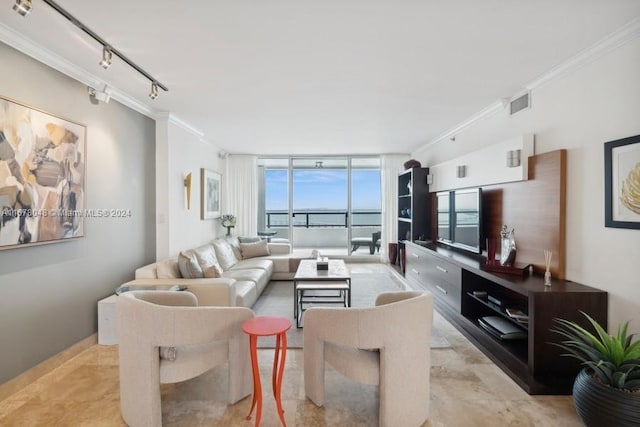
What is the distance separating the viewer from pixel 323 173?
7695 millimetres

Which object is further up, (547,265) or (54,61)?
(54,61)

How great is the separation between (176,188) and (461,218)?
3.78 meters

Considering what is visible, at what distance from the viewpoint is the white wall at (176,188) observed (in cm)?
388

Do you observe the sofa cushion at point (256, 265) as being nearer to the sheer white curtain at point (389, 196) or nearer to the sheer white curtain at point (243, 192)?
the sheer white curtain at point (243, 192)

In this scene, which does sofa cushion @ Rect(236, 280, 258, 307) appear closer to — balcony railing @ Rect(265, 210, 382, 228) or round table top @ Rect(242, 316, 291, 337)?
round table top @ Rect(242, 316, 291, 337)

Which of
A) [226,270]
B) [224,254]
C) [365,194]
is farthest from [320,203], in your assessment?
[226,270]

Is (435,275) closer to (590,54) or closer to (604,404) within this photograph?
(604,404)

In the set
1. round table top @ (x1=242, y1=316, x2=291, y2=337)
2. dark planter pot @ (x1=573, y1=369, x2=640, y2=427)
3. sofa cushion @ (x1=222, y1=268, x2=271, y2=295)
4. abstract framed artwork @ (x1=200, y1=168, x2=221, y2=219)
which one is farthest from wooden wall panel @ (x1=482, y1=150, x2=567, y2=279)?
abstract framed artwork @ (x1=200, y1=168, x2=221, y2=219)

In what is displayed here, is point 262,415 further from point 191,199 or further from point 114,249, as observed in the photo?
point 191,199

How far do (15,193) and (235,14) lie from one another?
195cm

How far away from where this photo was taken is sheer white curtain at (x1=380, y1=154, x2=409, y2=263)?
681 cm

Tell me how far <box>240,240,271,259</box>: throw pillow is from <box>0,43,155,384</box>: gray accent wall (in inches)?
75.6

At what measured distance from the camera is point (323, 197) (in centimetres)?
816

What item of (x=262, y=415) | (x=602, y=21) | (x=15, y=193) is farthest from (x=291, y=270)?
(x=602, y=21)
